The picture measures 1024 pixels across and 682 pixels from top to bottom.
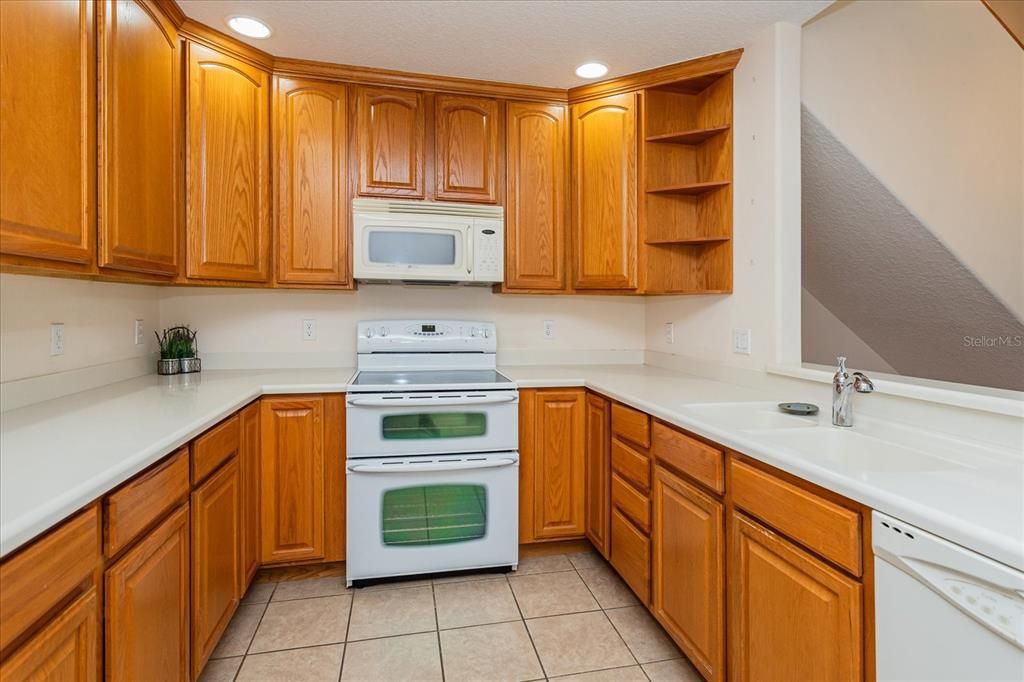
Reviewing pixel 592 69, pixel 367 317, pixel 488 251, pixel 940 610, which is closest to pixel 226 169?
pixel 367 317

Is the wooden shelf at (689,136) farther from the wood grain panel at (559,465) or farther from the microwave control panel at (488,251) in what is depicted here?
the wood grain panel at (559,465)

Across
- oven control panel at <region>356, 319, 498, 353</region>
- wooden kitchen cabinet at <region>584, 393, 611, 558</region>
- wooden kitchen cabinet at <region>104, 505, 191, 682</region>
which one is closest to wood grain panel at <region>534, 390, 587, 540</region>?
wooden kitchen cabinet at <region>584, 393, 611, 558</region>

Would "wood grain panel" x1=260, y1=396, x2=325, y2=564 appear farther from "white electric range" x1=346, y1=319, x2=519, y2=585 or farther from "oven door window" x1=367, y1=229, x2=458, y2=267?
"oven door window" x1=367, y1=229, x2=458, y2=267

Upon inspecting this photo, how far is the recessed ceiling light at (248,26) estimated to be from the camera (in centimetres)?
203

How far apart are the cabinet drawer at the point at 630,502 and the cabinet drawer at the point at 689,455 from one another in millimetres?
236

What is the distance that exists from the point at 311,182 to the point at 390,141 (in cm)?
44

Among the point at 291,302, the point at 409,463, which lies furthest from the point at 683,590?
the point at 291,302

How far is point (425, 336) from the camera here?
2758 mm

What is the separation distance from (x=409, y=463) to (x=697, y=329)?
1.56 metres

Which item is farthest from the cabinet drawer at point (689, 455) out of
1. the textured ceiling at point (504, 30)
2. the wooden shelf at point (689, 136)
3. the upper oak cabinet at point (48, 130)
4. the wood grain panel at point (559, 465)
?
the upper oak cabinet at point (48, 130)

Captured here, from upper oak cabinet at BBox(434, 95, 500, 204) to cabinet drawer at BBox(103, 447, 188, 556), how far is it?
1.71 meters

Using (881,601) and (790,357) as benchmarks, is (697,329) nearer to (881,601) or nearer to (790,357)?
(790,357)

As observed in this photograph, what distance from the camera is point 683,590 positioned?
5.45 feet

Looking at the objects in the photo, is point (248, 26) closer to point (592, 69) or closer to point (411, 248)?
point (411, 248)
